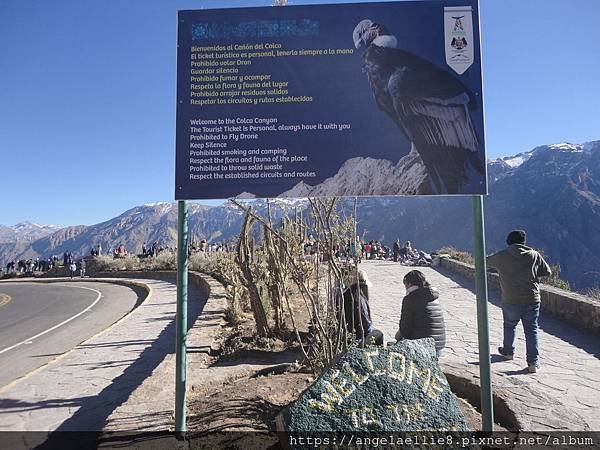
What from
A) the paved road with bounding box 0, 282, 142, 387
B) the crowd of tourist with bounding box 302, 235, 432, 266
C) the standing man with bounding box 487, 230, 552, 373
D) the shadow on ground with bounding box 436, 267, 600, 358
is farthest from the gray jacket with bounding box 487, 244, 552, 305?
the paved road with bounding box 0, 282, 142, 387

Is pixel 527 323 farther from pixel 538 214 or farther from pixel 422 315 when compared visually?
pixel 538 214

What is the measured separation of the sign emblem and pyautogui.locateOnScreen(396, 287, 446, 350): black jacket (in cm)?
215

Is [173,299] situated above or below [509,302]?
below

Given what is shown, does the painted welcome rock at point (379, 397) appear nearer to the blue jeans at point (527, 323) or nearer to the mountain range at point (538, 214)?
the blue jeans at point (527, 323)

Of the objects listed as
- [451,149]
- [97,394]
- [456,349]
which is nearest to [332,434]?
[451,149]

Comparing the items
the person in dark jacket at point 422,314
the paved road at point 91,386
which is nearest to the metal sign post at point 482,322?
the person in dark jacket at point 422,314

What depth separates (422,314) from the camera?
416 cm

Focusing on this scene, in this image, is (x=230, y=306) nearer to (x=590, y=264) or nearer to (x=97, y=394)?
(x=97, y=394)

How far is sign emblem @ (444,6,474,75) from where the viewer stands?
282cm

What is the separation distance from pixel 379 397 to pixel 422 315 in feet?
6.44

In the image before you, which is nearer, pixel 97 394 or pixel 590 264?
pixel 97 394

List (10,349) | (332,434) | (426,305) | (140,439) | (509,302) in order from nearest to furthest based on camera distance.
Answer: (332,434), (140,439), (426,305), (509,302), (10,349)

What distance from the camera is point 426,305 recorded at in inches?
163

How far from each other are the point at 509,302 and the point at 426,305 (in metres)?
1.69
